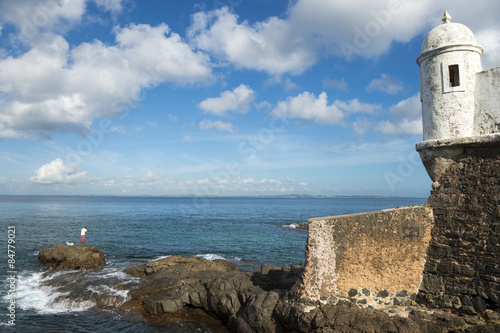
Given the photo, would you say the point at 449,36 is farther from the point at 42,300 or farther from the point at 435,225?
the point at 42,300

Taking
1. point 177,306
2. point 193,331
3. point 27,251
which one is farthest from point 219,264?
point 27,251

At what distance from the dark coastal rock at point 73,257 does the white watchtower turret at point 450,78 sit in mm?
18433

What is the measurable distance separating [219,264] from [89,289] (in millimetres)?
6111

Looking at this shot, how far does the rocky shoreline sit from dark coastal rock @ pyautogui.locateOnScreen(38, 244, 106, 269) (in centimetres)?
355

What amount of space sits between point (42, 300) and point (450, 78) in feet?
56.5

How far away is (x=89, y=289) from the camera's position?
14.2 m

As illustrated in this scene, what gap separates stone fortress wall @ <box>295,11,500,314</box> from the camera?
314 inches

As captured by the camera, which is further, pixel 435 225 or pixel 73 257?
pixel 73 257

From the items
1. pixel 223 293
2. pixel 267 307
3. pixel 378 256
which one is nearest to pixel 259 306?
pixel 267 307

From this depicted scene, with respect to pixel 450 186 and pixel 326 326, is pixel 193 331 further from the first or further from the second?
pixel 450 186

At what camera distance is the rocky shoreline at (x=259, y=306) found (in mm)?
7672

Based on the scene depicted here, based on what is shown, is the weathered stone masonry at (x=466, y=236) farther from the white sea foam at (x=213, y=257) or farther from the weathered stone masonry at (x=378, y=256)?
the white sea foam at (x=213, y=257)

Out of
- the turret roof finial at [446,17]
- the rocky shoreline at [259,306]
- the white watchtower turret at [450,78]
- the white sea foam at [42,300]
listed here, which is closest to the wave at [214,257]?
the rocky shoreline at [259,306]

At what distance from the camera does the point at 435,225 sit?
835 cm
